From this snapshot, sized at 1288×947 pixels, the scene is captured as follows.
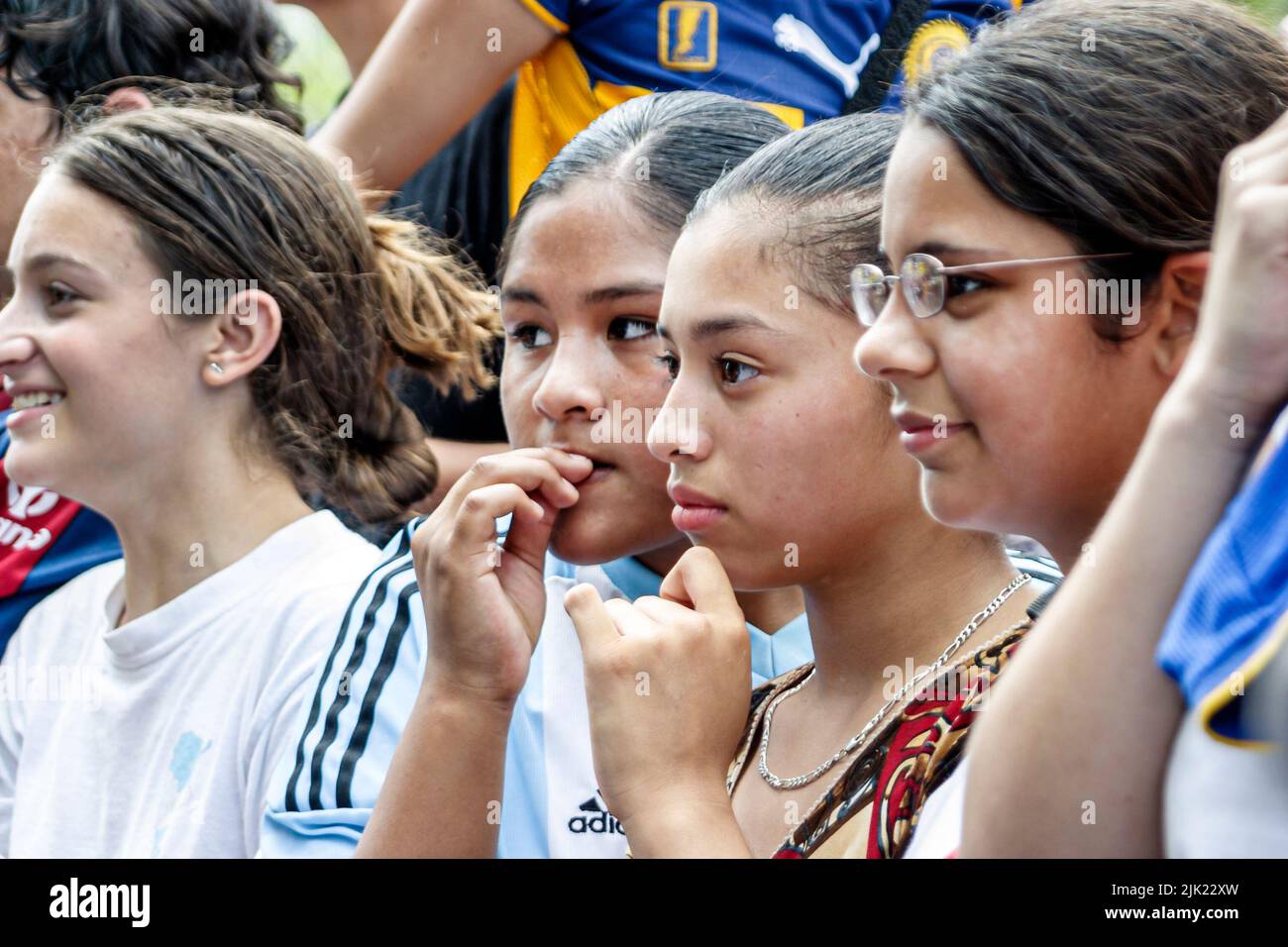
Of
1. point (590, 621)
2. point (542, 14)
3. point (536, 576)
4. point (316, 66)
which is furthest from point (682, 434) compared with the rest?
point (316, 66)

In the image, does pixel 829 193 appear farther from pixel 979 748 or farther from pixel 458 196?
pixel 458 196

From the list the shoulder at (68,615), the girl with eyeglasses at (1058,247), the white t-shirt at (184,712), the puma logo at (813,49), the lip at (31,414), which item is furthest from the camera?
the shoulder at (68,615)

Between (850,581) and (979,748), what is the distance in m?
0.72

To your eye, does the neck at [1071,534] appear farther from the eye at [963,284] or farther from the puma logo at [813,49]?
the puma logo at [813,49]

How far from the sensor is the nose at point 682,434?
189 cm

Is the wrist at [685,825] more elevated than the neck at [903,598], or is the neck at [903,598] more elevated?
the neck at [903,598]

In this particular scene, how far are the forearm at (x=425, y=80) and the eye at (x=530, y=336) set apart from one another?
0.84m

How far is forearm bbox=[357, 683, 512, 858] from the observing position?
76.9 inches

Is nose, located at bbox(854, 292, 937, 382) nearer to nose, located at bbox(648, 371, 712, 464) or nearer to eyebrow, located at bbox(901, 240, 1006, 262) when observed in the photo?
eyebrow, located at bbox(901, 240, 1006, 262)

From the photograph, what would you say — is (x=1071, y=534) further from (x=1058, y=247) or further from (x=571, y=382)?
(x=571, y=382)

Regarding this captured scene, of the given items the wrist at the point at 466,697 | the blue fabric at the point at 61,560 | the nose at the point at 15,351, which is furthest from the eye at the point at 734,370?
the blue fabric at the point at 61,560

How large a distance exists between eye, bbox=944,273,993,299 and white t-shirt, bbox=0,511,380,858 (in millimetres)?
1273

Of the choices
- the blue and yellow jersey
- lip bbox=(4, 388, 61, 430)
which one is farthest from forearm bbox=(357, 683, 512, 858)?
the blue and yellow jersey

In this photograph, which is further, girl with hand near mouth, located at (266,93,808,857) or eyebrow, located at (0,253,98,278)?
eyebrow, located at (0,253,98,278)
